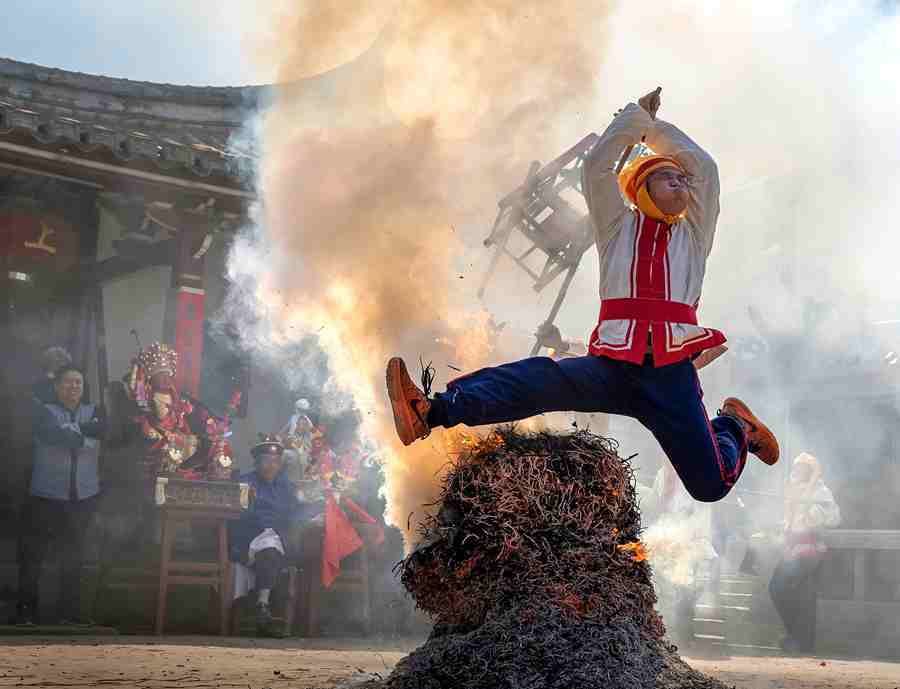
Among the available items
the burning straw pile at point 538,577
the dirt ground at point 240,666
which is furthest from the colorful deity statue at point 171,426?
the burning straw pile at point 538,577

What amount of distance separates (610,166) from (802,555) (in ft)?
27.6

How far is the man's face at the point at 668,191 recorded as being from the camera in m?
4.50

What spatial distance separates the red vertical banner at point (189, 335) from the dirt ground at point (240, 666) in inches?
98.7

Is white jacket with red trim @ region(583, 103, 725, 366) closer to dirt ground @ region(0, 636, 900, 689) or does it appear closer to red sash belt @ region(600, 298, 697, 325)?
red sash belt @ region(600, 298, 697, 325)

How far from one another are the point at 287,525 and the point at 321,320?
1829 millimetres

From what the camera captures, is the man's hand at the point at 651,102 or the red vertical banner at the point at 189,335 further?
the red vertical banner at the point at 189,335

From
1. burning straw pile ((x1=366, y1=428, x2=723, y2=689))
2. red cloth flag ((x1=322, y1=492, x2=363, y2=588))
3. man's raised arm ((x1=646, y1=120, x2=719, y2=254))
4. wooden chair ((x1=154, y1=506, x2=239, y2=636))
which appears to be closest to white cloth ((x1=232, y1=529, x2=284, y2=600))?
wooden chair ((x1=154, y1=506, x2=239, y2=636))

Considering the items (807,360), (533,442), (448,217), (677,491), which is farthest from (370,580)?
(807,360)

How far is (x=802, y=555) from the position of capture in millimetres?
11898

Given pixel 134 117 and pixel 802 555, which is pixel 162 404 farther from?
pixel 802 555

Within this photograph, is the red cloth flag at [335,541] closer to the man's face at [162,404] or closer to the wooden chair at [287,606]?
the wooden chair at [287,606]

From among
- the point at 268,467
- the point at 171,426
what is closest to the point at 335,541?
the point at 268,467

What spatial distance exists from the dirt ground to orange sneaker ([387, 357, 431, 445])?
1.70 metres

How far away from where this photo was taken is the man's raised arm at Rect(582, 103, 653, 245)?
15.3 feet
